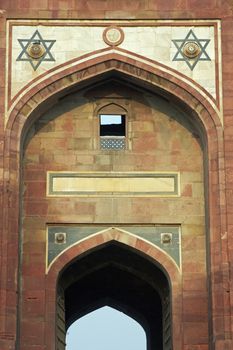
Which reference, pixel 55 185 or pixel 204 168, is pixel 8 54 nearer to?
pixel 55 185

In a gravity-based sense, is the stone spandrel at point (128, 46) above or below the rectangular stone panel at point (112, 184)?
above

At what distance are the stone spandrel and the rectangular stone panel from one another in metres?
1.62

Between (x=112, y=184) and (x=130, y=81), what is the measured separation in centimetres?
174

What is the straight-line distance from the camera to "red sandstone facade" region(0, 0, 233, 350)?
58.2ft

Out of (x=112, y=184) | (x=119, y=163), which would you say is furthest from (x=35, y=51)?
(x=112, y=184)

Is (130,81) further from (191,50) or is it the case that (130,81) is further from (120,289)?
(120,289)

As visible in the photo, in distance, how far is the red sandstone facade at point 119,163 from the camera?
58.2ft

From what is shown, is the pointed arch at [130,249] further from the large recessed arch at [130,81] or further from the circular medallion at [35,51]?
the circular medallion at [35,51]

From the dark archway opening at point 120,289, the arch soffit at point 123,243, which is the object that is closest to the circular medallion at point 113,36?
the arch soffit at point 123,243

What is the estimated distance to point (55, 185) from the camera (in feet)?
60.8

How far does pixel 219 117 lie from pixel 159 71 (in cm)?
124

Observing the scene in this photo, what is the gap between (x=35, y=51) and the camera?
18.5 m

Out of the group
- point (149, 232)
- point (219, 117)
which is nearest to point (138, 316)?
point (149, 232)

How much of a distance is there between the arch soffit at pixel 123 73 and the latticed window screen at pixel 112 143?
3.51 feet
